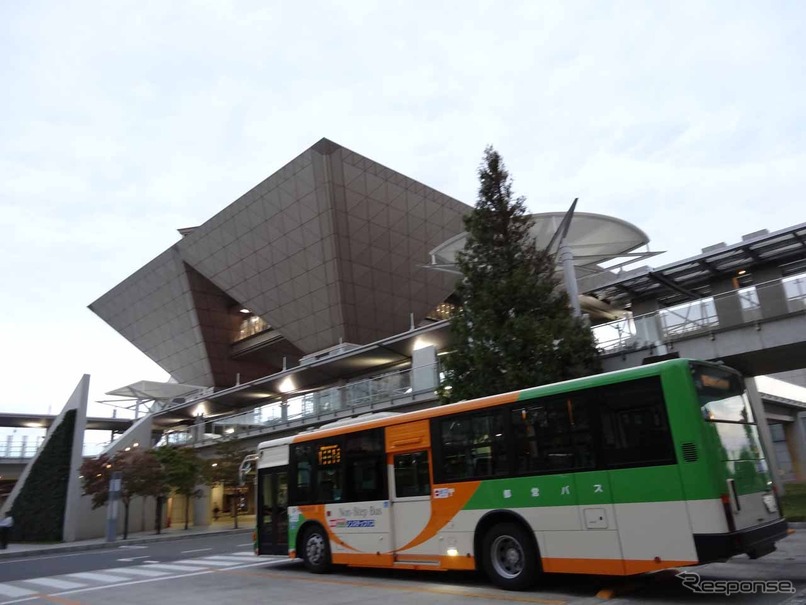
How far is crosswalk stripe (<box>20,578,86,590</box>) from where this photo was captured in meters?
11.7

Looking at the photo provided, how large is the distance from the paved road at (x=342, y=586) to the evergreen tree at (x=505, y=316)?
6.63 metres

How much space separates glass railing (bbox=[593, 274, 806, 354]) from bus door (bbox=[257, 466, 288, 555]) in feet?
37.7

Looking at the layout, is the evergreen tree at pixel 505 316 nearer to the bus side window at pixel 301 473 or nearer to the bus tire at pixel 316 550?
the bus side window at pixel 301 473

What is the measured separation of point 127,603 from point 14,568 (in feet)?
36.4

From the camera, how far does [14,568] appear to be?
17078 mm

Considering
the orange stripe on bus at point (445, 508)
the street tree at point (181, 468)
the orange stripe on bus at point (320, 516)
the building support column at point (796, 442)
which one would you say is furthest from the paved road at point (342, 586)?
the building support column at point (796, 442)

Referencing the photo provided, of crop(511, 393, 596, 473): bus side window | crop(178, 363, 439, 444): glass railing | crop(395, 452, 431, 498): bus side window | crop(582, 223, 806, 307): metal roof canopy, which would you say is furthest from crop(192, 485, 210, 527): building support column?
crop(511, 393, 596, 473): bus side window

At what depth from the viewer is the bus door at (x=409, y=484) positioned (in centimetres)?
1009

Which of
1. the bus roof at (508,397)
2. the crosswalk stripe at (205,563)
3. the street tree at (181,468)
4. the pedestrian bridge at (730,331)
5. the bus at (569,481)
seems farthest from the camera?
the street tree at (181,468)

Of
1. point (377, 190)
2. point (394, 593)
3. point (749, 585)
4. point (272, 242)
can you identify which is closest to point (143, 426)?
point (272, 242)

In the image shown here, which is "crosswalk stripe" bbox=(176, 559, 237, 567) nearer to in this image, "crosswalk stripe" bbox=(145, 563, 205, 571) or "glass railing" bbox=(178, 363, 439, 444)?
"crosswalk stripe" bbox=(145, 563, 205, 571)

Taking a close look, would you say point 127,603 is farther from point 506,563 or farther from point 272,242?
point 272,242

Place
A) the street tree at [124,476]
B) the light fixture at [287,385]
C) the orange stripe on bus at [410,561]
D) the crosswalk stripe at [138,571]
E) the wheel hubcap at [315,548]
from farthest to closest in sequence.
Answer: the light fixture at [287,385], the street tree at [124,476], the crosswalk stripe at [138,571], the wheel hubcap at [315,548], the orange stripe on bus at [410,561]

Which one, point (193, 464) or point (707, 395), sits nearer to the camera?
point (707, 395)
